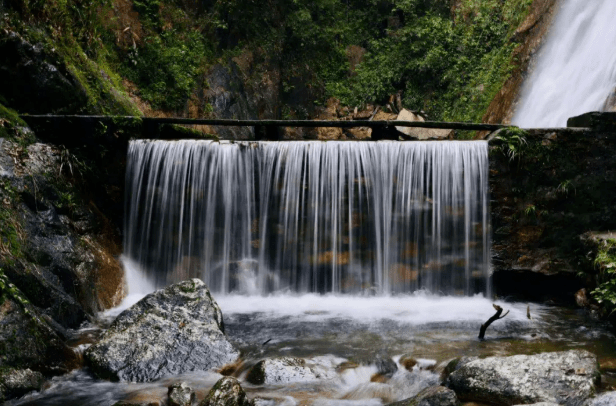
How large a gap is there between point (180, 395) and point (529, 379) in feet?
10.2

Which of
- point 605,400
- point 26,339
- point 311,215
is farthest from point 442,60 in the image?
point 26,339

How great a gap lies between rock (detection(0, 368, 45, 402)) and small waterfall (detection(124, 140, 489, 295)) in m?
3.80

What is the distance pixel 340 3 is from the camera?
20.4 metres

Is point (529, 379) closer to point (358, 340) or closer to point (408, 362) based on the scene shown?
point (408, 362)

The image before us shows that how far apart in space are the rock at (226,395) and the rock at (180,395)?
9.3 inches

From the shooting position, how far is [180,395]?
5000 millimetres

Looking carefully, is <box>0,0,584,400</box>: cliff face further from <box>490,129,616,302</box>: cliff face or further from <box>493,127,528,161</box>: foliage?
<box>493,127,528,161</box>: foliage

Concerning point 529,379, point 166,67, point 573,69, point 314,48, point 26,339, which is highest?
point 314,48

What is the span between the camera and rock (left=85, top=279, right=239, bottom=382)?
5.68m

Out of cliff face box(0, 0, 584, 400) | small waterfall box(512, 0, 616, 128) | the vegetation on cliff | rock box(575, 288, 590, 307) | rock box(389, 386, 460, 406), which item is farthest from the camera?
the vegetation on cliff

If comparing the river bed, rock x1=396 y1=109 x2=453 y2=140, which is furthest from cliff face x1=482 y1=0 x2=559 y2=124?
the river bed

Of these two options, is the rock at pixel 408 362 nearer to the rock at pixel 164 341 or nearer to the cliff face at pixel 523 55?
the rock at pixel 164 341

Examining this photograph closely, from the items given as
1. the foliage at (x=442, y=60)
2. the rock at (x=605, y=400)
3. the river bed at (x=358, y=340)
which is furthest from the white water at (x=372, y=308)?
the foliage at (x=442, y=60)

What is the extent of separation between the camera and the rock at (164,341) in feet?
18.6
